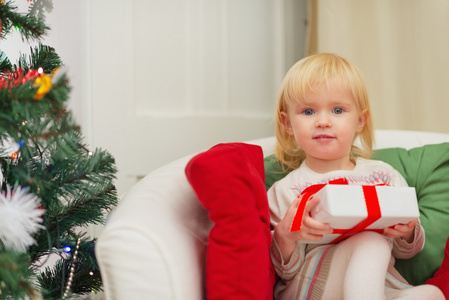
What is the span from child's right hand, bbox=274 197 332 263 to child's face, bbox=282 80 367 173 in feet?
0.73

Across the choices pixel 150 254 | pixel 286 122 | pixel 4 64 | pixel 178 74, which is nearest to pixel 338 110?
pixel 286 122

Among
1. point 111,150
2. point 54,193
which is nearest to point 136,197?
point 54,193

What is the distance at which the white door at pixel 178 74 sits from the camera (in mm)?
1761

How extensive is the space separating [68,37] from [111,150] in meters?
0.41

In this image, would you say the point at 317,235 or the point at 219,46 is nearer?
the point at 317,235

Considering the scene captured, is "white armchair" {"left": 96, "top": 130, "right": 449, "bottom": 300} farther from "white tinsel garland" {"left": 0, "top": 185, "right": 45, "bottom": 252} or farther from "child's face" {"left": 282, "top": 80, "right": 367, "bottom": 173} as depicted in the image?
"child's face" {"left": 282, "top": 80, "right": 367, "bottom": 173}

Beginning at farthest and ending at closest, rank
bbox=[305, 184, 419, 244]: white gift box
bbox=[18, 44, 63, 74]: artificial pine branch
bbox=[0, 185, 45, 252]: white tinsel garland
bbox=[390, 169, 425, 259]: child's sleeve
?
bbox=[390, 169, 425, 259]: child's sleeve
bbox=[18, 44, 63, 74]: artificial pine branch
bbox=[305, 184, 419, 244]: white gift box
bbox=[0, 185, 45, 252]: white tinsel garland

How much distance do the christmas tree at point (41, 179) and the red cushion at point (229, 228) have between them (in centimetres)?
23

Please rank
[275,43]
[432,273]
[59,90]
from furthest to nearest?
1. [275,43]
2. [432,273]
3. [59,90]

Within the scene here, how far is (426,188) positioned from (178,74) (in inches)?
39.5

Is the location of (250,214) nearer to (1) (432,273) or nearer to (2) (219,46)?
(1) (432,273)

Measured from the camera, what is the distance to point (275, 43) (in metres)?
2.16

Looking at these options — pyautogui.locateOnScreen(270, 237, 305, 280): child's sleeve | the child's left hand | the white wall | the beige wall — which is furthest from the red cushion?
the beige wall

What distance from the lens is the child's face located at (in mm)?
1152
